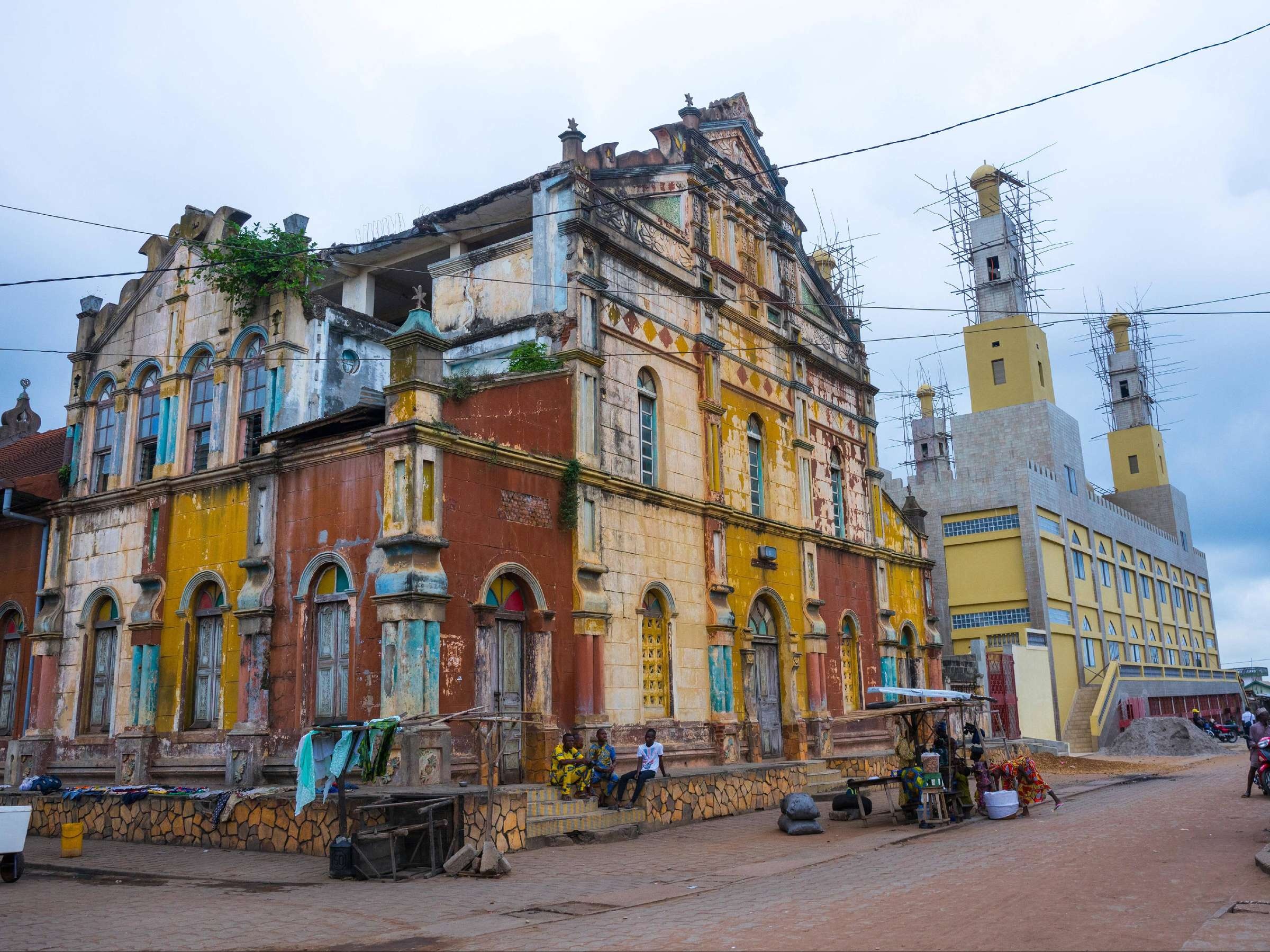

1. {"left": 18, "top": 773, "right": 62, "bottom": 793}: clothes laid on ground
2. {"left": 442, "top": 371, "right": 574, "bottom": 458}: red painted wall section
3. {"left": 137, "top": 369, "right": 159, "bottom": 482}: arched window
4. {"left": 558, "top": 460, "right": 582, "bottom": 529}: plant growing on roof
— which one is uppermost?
{"left": 137, "top": 369, "right": 159, "bottom": 482}: arched window

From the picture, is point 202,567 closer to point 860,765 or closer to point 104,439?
point 104,439

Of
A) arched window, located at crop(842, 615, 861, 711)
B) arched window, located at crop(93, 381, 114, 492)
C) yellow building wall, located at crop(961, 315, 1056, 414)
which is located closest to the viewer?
arched window, located at crop(93, 381, 114, 492)

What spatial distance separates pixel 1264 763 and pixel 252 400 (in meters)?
18.7

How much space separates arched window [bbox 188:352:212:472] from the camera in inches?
788

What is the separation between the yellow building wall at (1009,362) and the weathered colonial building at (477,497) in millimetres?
25374

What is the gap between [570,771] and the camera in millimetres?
15750

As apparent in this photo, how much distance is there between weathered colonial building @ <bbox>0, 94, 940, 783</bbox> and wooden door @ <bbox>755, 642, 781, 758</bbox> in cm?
7

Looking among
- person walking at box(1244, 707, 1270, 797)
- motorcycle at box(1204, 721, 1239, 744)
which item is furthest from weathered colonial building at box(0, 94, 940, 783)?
motorcycle at box(1204, 721, 1239, 744)

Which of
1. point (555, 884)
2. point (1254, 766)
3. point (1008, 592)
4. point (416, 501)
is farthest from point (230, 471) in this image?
point (1008, 592)

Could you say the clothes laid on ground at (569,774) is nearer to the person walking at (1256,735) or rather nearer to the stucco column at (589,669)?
the stucco column at (589,669)

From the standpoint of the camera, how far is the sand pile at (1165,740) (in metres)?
37.0

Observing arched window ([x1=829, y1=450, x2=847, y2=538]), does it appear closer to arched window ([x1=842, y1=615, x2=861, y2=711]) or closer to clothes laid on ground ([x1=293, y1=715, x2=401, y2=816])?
arched window ([x1=842, y1=615, x2=861, y2=711])

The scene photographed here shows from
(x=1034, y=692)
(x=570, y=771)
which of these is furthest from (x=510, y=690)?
(x=1034, y=692)

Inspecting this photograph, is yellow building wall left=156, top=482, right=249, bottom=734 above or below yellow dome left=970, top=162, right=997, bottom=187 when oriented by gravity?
below
